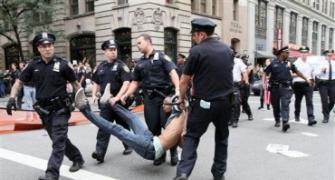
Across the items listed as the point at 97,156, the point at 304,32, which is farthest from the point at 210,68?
the point at 304,32

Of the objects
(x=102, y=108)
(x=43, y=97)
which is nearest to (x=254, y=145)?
(x=102, y=108)

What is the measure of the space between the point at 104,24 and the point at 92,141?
16.6m

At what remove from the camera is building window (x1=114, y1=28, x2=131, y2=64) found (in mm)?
22031

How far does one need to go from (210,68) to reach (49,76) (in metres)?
1.99

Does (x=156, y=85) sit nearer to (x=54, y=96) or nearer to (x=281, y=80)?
(x=54, y=96)

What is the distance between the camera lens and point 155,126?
17.3 ft

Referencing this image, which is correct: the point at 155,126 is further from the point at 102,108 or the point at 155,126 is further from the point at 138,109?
the point at 138,109

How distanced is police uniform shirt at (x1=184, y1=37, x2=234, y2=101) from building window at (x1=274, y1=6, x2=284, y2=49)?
99.3 feet

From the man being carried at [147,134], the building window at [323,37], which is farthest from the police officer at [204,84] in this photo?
the building window at [323,37]

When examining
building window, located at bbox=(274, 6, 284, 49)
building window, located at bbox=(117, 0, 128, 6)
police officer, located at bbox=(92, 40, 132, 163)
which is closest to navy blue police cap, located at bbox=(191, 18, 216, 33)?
police officer, located at bbox=(92, 40, 132, 163)

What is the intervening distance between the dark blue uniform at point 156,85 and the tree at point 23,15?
16676 millimetres

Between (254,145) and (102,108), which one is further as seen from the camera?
(254,145)

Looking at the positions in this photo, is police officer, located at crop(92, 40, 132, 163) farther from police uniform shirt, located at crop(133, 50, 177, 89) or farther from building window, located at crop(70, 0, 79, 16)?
building window, located at crop(70, 0, 79, 16)

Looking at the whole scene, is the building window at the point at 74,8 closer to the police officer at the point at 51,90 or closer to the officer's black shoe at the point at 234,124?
the officer's black shoe at the point at 234,124
